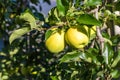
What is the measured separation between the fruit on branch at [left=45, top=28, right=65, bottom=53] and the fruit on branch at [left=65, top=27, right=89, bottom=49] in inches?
0.6

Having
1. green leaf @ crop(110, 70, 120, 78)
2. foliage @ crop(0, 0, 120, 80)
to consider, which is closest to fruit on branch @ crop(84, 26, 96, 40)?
foliage @ crop(0, 0, 120, 80)

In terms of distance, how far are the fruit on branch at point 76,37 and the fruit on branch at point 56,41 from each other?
16 millimetres

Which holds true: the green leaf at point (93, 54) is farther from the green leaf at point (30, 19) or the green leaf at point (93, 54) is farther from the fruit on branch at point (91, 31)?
the green leaf at point (30, 19)

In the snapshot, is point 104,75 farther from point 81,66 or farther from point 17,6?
point 17,6

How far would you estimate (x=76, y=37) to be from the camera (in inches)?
38.0

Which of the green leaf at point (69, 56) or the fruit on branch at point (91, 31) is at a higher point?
the fruit on branch at point (91, 31)

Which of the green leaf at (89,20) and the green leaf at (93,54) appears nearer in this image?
the green leaf at (89,20)

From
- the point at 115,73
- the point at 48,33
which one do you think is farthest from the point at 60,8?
the point at 115,73

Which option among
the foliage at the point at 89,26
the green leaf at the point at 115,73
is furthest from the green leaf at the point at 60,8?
the green leaf at the point at 115,73

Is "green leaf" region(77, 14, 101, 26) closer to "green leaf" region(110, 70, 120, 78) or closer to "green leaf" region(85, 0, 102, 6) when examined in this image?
"green leaf" region(85, 0, 102, 6)

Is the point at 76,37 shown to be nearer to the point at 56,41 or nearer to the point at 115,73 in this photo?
the point at 56,41

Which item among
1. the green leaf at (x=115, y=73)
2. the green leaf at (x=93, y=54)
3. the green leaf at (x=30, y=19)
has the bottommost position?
the green leaf at (x=115, y=73)

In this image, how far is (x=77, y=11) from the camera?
1009mm

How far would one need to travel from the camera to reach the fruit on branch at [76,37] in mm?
956
